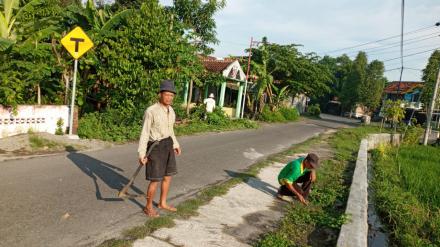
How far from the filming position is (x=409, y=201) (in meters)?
7.82

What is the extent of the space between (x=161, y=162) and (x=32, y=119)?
20.9ft

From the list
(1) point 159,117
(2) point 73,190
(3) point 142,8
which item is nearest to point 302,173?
(1) point 159,117

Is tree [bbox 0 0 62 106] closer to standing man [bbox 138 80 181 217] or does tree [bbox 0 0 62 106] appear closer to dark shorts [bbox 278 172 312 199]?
standing man [bbox 138 80 181 217]

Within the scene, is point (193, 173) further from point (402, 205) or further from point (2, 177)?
point (402, 205)

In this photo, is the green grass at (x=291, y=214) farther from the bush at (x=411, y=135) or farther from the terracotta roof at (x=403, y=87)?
the terracotta roof at (x=403, y=87)

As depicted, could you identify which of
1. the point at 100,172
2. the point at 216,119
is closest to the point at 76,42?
the point at 100,172

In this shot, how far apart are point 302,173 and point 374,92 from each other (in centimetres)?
5952

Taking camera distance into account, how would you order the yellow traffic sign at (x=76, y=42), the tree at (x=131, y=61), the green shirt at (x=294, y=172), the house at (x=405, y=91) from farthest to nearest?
the house at (x=405, y=91) < the tree at (x=131, y=61) < the yellow traffic sign at (x=76, y=42) < the green shirt at (x=294, y=172)

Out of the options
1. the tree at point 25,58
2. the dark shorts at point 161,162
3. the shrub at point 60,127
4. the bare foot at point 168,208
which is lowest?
the bare foot at point 168,208

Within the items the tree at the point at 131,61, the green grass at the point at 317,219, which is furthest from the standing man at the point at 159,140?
the tree at the point at 131,61

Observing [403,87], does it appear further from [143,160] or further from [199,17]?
[143,160]

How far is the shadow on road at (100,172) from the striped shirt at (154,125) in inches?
45.9

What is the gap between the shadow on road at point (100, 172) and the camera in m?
6.55

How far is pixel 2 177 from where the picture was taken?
650 cm
